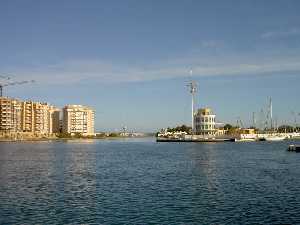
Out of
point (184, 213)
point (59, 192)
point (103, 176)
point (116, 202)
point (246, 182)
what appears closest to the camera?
point (184, 213)

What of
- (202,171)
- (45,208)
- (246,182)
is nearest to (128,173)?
(202,171)

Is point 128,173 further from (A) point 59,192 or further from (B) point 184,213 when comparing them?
(B) point 184,213

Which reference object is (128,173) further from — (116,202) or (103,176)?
(116,202)

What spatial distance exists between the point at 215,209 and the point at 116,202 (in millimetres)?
9974

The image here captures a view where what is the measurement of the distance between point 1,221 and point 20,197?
12.2 meters

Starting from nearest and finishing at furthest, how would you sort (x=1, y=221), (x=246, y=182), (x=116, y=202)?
(x=1, y=221) < (x=116, y=202) < (x=246, y=182)

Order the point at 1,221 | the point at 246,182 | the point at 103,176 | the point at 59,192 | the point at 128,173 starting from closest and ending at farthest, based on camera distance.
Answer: the point at 1,221 < the point at 59,192 < the point at 246,182 < the point at 103,176 < the point at 128,173

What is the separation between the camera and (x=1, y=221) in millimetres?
38375

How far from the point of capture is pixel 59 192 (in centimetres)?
5472

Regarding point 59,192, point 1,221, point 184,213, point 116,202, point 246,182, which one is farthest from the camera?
point 246,182

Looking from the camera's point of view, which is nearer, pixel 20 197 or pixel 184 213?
pixel 184 213

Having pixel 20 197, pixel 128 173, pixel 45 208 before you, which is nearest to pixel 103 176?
pixel 128 173

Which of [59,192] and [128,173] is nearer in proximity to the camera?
[59,192]

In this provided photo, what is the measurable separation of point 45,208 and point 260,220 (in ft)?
62.1
